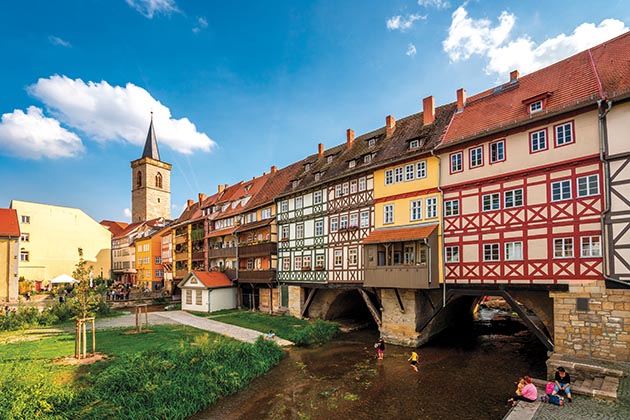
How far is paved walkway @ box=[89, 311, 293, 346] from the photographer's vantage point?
70.2 feet

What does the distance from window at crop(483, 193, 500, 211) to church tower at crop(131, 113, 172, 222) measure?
216ft

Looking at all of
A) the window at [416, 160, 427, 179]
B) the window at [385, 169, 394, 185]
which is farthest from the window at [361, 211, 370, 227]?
the window at [416, 160, 427, 179]

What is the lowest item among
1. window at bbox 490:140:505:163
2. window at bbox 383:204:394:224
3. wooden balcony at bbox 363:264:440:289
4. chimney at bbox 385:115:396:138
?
wooden balcony at bbox 363:264:440:289

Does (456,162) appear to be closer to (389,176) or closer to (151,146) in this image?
(389,176)

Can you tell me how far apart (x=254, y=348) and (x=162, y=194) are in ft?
208

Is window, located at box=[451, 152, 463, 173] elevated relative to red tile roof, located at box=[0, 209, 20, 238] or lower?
elevated

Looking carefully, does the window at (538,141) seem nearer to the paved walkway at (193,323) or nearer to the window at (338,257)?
the window at (338,257)

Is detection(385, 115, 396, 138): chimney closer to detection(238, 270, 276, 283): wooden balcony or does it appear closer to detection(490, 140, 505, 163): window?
detection(490, 140, 505, 163): window

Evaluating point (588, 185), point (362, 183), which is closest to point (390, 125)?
point (362, 183)

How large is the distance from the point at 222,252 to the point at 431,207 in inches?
898

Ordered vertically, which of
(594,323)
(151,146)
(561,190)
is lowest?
(594,323)

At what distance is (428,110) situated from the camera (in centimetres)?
2206

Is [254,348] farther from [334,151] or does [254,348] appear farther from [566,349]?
[334,151]

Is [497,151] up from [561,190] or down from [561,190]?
up
